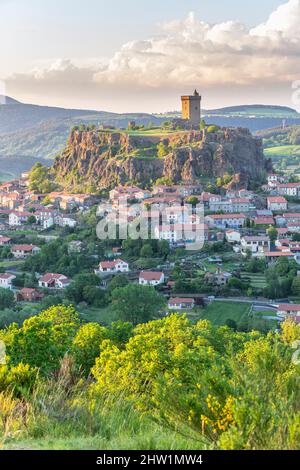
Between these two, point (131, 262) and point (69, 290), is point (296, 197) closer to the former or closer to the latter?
point (131, 262)

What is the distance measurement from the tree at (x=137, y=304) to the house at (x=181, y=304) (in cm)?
96

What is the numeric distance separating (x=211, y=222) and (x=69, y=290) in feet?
32.3

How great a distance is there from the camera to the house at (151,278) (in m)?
19.3

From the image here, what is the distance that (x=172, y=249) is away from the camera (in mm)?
23391

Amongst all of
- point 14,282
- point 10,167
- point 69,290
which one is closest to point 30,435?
point 69,290

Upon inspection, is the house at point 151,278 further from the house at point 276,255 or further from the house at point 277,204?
the house at point 277,204

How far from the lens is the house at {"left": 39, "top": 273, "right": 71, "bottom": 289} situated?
19.4 metres

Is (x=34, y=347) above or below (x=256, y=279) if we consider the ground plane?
above

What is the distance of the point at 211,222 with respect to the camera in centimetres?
2653

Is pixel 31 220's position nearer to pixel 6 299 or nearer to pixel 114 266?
pixel 114 266

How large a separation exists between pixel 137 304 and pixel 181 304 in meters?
1.87

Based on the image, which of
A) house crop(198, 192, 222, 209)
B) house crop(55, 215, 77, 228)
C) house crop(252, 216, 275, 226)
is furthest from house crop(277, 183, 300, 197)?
house crop(55, 215, 77, 228)

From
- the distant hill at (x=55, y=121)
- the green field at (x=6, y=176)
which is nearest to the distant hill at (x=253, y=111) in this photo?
the distant hill at (x=55, y=121)

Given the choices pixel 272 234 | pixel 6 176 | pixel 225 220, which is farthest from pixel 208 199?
pixel 6 176
